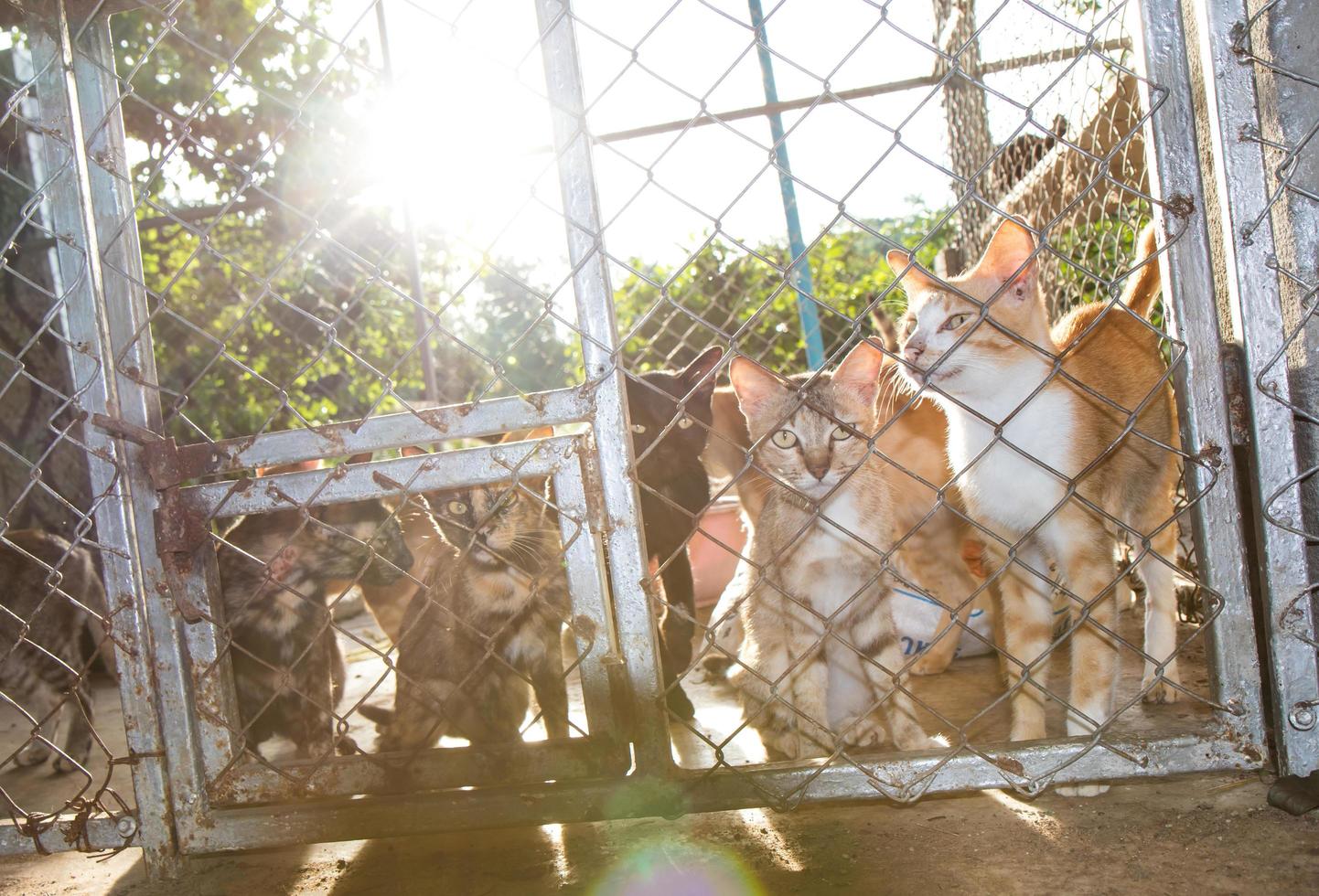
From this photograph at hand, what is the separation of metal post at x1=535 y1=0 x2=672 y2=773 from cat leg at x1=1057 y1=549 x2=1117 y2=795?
1.03 m

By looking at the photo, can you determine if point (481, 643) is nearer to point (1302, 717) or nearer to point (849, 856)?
point (849, 856)

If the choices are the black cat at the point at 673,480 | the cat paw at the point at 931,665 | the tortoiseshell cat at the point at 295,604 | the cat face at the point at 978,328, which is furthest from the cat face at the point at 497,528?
the cat paw at the point at 931,665

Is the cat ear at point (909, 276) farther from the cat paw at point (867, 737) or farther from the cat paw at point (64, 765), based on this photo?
the cat paw at point (64, 765)

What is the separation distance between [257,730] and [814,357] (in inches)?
123

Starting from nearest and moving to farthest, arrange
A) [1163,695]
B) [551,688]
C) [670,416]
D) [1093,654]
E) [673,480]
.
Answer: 1. [1093,654]
2. [1163,695]
3. [551,688]
4. [673,480]
5. [670,416]

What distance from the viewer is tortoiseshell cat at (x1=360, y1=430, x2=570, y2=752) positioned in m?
2.53

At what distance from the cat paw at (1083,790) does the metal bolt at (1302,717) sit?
392 mm

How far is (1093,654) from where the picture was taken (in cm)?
215

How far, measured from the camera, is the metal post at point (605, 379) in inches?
66.7

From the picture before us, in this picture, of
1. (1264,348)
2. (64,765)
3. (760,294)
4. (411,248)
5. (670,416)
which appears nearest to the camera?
(1264,348)

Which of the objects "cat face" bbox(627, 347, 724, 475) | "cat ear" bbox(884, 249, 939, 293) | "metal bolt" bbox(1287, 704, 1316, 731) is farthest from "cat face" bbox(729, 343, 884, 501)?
"metal bolt" bbox(1287, 704, 1316, 731)

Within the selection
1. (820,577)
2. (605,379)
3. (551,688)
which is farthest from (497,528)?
(605,379)

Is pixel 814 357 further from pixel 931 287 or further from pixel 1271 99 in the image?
pixel 1271 99

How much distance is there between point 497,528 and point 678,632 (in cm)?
76
